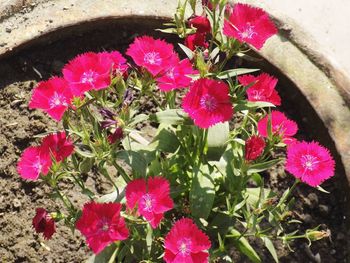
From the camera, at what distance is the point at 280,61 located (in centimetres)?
202

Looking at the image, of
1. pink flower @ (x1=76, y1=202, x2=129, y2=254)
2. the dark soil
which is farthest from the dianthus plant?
the dark soil

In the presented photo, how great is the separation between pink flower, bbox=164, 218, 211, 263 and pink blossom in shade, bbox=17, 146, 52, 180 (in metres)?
0.32

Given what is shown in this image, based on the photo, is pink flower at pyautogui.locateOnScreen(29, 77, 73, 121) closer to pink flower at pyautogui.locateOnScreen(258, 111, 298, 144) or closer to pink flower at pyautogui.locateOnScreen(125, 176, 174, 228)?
pink flower at pyautogui.locateOnScreen(125, 176, 174, 228)

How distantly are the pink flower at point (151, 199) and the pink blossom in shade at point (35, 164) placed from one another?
19 centimetres

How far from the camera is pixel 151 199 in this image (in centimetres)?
131

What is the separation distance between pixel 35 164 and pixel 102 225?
0.74ft

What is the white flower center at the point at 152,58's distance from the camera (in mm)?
1342

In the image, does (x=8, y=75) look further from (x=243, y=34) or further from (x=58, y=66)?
(x=243, y=34)

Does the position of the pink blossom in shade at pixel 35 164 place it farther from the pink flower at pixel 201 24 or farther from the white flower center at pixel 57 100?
the pink flower at pixel 201 24

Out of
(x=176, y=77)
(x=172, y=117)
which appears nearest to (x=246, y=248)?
(x=172, y=117)

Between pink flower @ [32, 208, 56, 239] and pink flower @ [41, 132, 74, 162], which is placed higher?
pink flower @ [41, 132, 74, 162]

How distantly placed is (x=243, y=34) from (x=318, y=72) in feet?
2.59

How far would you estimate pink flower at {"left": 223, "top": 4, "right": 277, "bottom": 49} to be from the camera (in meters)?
1.31

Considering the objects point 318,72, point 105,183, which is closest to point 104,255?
point 105,183
